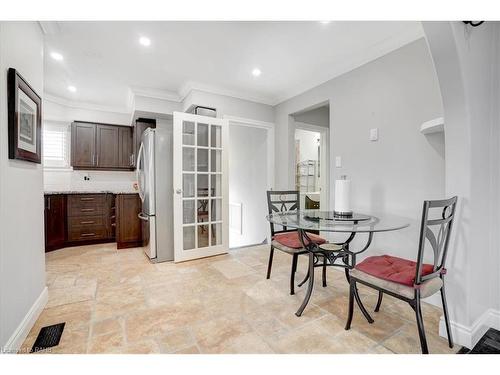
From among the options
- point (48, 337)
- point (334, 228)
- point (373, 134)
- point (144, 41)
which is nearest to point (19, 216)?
point (48, 337)

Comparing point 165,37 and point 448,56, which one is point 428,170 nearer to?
point 448,56

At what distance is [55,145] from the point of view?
169 inches

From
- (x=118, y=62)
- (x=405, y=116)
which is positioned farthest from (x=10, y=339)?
(x=405, y=116)

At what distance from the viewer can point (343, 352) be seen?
4.77ft

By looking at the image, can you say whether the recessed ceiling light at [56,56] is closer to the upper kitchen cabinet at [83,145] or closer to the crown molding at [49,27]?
the crown molding at [49,27]

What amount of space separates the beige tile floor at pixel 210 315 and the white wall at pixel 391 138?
87 centimetres

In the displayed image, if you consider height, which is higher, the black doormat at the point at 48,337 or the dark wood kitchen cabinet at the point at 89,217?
the dark wood kitchen cabinet at the point at 89,217

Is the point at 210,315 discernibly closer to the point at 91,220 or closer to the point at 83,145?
the point at 91,220

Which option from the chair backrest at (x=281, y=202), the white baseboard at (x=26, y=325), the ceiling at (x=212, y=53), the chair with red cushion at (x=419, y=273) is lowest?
the white baseboard at (x=26, y=325)

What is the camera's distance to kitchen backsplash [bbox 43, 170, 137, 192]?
4262 millimetres

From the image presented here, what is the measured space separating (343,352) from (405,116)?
6.96 ft

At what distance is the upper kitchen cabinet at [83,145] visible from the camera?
419cm

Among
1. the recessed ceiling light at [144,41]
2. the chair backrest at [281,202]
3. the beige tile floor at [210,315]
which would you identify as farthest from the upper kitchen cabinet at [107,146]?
the chair backrest at [281,202]

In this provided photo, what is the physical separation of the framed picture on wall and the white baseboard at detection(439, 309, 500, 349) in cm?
299
